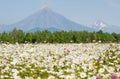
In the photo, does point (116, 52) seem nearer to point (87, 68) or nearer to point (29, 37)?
point (87, 68)

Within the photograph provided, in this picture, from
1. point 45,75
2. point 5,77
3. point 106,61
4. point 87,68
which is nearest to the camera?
point 5,77

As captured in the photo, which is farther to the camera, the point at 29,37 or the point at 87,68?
the point at 29,37

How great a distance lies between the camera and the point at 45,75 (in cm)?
727

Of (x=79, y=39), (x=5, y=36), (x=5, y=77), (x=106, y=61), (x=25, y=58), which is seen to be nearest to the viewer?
(x=5, y=77)

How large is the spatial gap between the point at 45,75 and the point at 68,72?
0.53 m

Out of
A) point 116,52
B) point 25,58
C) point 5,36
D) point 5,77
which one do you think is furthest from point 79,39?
point 5,77

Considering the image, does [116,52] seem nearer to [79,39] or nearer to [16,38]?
[16,38]

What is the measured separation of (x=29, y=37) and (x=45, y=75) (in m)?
31.4

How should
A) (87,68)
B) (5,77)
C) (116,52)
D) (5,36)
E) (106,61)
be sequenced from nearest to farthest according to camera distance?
(5,77) < (87,68) < (106,61) < (116,52) < (5,36)

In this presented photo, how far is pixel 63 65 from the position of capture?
329 inches

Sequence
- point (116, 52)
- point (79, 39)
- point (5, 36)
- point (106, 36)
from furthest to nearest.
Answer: point (106, 36)
point (79, 39)
point (5, 36)
point (116, 52)

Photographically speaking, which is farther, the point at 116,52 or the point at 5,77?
the point at 116,52

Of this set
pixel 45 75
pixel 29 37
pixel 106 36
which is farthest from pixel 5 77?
pixel 106 36

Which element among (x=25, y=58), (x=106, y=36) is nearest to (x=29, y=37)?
(x=106, y=36)
